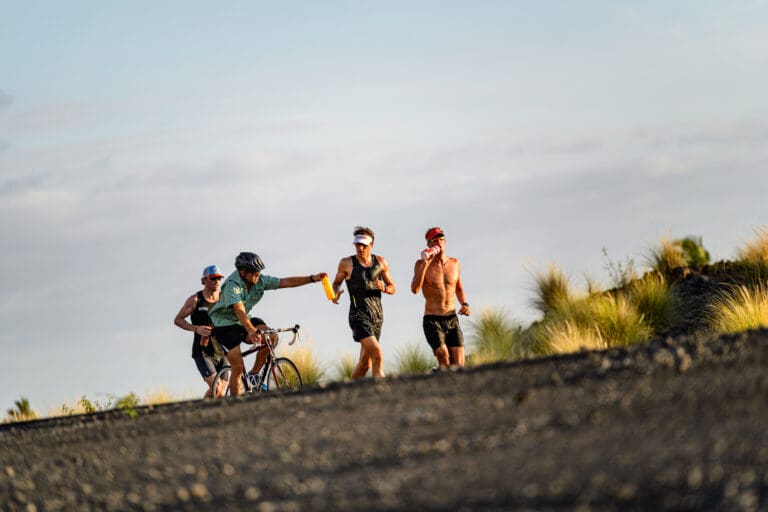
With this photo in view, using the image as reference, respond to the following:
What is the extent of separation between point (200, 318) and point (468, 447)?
9.20 metres

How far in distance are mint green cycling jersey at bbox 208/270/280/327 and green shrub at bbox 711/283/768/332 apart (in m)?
6.55

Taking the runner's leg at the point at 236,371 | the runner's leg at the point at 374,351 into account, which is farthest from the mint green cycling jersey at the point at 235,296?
the runner's leg at the point at 374,351

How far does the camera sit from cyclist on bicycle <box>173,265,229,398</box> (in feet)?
50.2

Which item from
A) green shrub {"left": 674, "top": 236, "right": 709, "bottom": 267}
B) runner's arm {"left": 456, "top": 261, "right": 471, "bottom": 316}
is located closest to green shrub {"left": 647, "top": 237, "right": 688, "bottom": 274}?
green shrub {"left": 674, "top": 236, "right": 709, "bottom": 267}

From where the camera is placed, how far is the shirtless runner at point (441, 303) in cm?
1487

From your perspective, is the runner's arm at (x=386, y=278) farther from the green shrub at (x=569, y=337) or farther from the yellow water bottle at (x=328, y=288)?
the green shrub at (x=569, y=337)

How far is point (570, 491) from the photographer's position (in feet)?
19.0

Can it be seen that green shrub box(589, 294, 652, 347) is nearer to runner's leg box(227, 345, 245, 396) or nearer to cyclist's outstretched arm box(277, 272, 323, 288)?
cyclist's outstretched arm box(277, 272, 323, 288)

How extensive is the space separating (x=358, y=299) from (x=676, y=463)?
27.0 feet

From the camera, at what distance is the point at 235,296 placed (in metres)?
13.8

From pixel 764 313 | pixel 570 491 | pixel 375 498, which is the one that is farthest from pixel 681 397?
pixel 764 313

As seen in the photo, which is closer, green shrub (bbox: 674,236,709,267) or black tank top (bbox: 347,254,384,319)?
black tank top (bbox: 347,254,384,319)

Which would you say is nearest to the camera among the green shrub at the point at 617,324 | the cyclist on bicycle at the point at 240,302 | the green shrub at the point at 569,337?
the cyclist on bicycle at the point at 240,302

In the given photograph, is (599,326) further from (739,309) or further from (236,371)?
(236,371)
